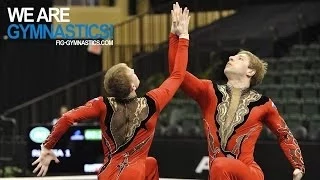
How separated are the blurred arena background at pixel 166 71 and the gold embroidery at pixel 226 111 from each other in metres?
3.68

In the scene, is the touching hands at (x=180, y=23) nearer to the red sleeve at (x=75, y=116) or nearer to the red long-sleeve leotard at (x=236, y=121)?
the red long-sleeve leotard at (x=236, y=121)

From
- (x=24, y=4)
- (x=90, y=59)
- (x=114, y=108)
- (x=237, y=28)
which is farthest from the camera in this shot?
(x=237, y=28)

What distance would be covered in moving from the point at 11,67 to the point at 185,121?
298 cm

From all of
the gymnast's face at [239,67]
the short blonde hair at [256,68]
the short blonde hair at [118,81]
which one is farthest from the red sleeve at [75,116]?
the short blonde hair at [256,68]

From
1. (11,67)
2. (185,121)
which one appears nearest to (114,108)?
(185,121)

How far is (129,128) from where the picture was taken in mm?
4465

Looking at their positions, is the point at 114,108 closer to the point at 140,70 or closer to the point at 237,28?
the point at 140,70

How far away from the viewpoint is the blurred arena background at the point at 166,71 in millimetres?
9516

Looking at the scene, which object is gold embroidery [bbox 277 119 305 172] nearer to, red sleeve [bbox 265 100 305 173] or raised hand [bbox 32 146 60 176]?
red sleeve [bbox 265 100 305 173]

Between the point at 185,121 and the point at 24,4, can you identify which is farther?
the point at 185,121

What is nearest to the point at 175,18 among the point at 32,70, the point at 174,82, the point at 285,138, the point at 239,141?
the point at 174,82

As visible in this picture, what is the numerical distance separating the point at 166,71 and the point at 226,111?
315 inches

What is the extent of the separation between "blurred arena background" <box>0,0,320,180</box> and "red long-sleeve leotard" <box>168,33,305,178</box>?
367 cm

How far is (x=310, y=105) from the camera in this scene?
1077 cm
